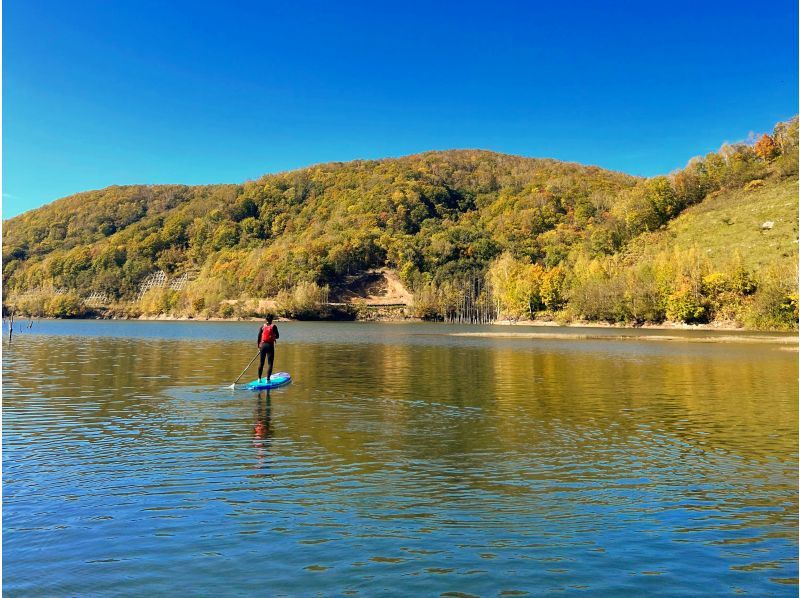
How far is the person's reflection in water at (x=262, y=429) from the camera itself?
16.0m

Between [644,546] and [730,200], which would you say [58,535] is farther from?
[730,200]

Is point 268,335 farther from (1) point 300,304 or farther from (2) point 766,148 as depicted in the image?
(2) point 766,148

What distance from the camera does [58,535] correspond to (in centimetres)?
1020

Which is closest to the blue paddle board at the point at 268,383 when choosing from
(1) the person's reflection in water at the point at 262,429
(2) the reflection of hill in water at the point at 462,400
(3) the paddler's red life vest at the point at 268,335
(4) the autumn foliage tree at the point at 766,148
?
(2) the reflection of hill in water at the point at 462,400

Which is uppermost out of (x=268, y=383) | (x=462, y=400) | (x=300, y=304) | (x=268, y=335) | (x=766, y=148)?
(x=766, y=148)

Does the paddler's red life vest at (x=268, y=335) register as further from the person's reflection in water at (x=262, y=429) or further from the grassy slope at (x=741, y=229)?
the grassy slope at (x=741, y=229)

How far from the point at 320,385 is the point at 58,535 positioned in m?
21.1

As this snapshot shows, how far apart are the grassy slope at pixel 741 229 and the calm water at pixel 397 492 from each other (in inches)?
4314

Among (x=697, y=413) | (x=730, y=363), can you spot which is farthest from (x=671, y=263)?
(x=697, y=413)

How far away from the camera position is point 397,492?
12859 mm

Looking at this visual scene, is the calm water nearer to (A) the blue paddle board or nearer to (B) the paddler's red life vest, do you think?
(A) the blue paddle board

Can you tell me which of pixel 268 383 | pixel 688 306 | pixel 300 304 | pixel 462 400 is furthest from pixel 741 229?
pixel 268 383

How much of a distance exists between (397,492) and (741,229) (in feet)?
491

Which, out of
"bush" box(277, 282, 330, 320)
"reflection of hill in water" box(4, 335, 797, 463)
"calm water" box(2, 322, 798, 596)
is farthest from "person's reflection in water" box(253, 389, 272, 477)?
"bush" box(277, 282, 330, 320)
